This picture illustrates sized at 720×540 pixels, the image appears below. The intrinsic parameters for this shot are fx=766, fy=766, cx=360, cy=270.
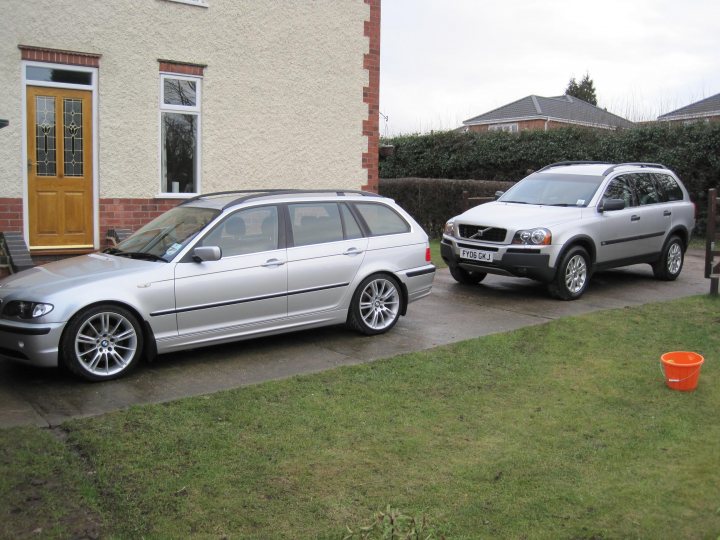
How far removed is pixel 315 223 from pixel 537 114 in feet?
119

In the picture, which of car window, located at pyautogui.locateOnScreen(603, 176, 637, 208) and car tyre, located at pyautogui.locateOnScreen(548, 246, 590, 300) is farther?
car window, located at pyautogui.locateOnScreen(603, 176, 637, 208)

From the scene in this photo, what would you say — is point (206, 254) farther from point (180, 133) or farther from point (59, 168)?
point (180, 133)

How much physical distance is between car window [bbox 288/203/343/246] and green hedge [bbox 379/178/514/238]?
12.0m

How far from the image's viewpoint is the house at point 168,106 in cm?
1147

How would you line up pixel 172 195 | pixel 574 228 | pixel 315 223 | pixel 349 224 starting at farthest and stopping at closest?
pixel 172 195 → pixel 574 228 → pixel 349 224 → pixel 315 223

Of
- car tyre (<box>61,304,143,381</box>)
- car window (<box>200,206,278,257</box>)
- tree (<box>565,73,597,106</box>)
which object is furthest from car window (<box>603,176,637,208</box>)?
tree (<box>565,73,597,106</box>)

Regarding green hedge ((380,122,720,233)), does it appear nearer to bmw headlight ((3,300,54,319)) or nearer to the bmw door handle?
the bmw door handle

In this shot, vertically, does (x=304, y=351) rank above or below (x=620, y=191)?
below

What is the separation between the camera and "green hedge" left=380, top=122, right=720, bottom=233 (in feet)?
62.5

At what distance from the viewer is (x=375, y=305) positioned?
848 centimetres

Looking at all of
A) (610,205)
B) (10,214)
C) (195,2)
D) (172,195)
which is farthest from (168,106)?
(610,205)

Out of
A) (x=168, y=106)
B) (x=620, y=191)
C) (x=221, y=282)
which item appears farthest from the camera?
(x=168, y=106)

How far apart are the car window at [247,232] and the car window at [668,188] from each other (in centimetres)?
731

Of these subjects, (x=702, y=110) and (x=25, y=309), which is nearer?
(x=25, y=309)
